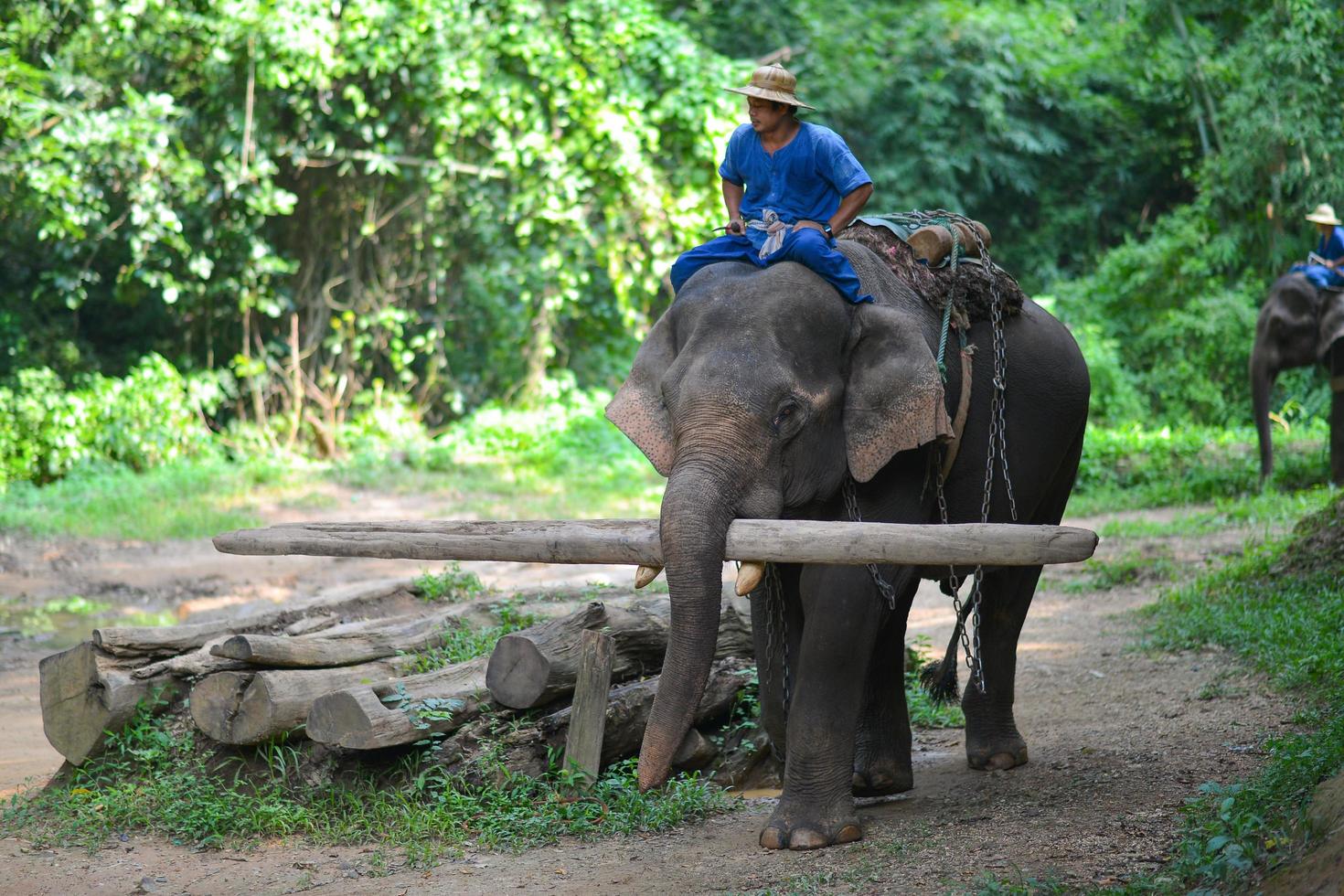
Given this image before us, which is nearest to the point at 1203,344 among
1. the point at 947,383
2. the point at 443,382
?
the point at 443,382

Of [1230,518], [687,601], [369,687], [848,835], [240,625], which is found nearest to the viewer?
[687,601]

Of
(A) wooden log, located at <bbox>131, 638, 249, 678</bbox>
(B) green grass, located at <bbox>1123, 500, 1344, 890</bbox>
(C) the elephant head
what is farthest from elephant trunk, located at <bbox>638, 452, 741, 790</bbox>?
(A) wooden log, located at <bbox>131, 638, 249, 678</bbox>

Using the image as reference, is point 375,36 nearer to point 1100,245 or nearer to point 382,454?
point 382,454

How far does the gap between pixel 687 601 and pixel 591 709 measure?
120 centimetres

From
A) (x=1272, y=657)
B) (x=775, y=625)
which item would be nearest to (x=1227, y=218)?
(x=1272, y=657)

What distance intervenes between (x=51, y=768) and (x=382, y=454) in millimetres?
9390

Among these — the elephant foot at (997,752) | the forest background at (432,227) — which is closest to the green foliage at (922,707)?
the elephant foot at (997,752)

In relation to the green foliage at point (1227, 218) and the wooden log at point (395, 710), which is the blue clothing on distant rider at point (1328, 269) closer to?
the green foliage at point (1227, 218)

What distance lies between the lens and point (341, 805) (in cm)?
525

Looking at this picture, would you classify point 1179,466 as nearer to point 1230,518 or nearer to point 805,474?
point 1230,518

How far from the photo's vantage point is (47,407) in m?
14.9

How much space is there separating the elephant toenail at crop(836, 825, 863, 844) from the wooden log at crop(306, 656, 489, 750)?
1.55m

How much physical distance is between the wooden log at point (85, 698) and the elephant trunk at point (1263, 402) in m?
9.72

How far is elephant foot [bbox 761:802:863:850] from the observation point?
15.4 ft
